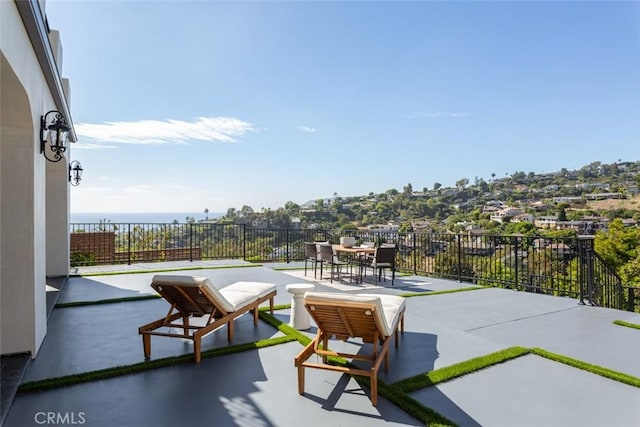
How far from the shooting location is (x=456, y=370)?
311 cm

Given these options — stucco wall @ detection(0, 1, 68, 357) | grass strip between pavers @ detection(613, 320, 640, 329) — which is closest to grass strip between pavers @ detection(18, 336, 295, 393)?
stucco wall @ detection(0, 1, 68, 357)

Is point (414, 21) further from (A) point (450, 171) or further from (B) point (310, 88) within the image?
(A) point (450, 171)

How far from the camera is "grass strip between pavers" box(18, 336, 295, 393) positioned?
2798 millimetres

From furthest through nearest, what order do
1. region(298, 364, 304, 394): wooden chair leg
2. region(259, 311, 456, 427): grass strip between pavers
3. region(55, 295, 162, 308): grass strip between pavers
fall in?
1. region(55, 295, 162, 308): grass strip between pavers
2. region(298, 364, 304, 394): wooden chair leg
3. region(259, 311, 456, 427): grass strip between pavers

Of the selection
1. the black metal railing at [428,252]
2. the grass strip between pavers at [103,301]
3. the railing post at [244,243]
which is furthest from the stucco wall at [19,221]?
the railing post at [244,243]

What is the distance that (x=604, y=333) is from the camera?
165 inches

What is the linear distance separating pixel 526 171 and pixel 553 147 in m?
5.64

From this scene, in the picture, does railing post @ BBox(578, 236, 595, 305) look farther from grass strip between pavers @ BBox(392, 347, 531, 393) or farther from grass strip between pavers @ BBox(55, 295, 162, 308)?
grass strip between pavers @ BBox(55, 295, 162, 308)

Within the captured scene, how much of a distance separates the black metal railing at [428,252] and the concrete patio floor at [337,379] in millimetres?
1323

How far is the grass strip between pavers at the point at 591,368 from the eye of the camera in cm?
294

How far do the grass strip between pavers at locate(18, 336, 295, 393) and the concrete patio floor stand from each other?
69 millimetres

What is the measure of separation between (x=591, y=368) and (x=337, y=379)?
7.42ft

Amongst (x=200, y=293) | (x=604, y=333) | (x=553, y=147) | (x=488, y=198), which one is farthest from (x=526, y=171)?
(x=200, y=293)

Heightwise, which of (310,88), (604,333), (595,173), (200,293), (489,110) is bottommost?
(604,333)
